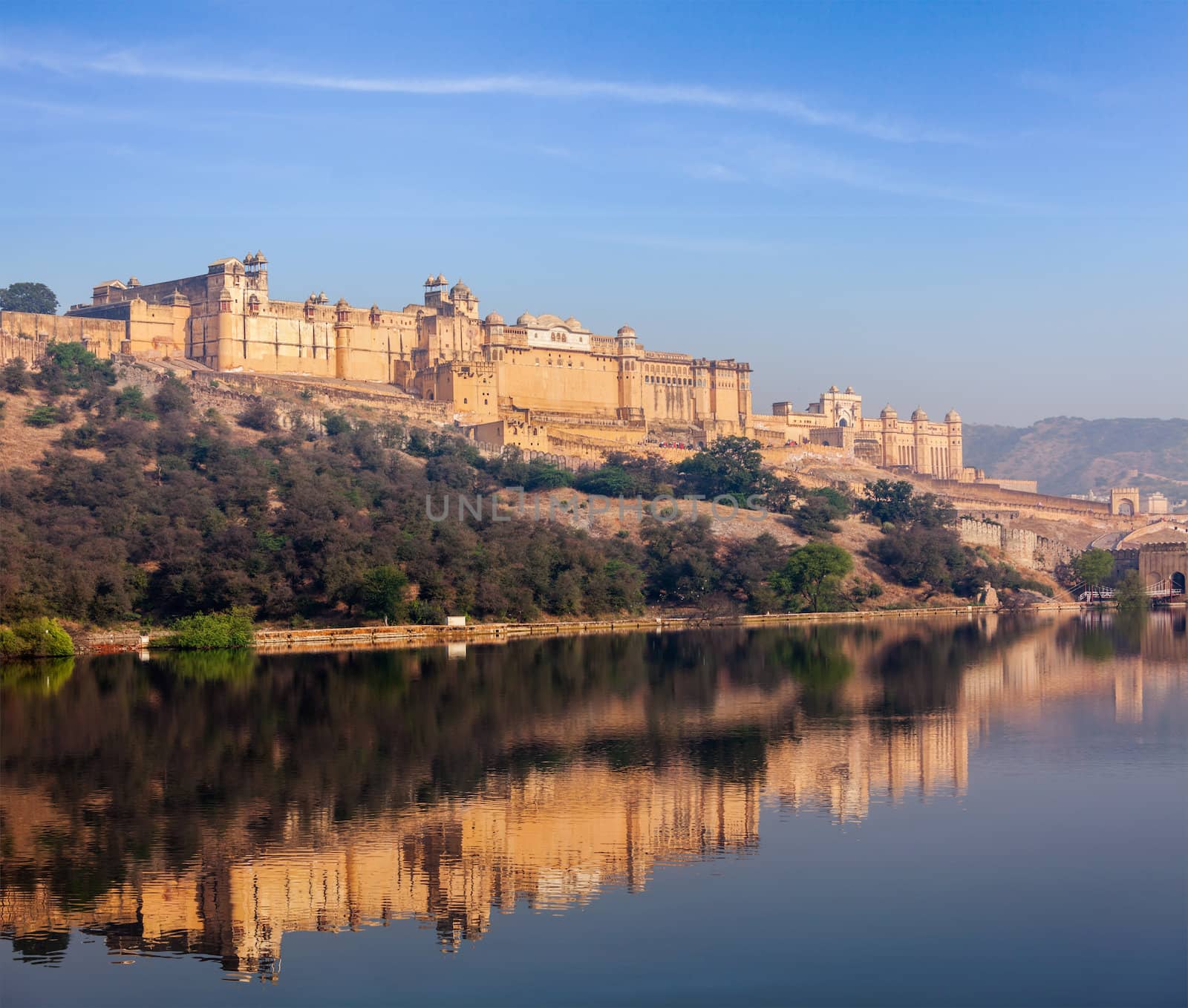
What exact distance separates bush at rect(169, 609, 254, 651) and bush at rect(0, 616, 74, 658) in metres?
2.85

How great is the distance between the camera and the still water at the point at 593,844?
10.9 m

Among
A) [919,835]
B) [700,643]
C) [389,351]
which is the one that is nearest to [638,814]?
[919,835]

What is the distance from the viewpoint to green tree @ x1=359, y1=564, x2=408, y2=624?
122 feet

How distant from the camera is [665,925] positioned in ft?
39.0

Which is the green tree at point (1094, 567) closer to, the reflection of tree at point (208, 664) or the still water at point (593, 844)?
the still water at point (593, 844)

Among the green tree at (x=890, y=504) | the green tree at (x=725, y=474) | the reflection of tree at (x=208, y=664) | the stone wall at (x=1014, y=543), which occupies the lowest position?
the reflection of tree at (x=208, y=664)

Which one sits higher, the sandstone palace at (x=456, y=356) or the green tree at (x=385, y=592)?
the sandstone palace at (x=456, y=356)

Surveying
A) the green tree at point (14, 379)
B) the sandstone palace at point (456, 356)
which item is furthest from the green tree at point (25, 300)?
the green tree at point (14, 379)

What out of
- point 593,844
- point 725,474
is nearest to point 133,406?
point 725,474

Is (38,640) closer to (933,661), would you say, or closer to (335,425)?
(933,661)

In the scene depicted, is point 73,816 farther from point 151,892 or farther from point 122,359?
point 122,359

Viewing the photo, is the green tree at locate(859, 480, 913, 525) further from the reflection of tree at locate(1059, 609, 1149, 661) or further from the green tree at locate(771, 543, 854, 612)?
the green tree at locate(771, 543, 854, 612)

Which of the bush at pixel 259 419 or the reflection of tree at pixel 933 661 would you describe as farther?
the bush at pixel 259 419

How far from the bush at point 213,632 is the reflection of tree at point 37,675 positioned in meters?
3.09
